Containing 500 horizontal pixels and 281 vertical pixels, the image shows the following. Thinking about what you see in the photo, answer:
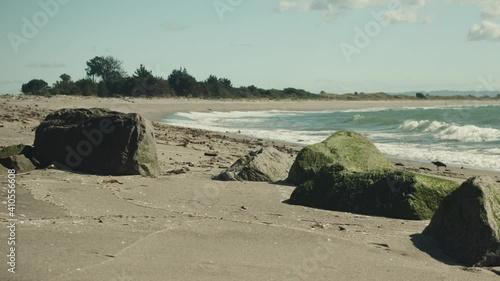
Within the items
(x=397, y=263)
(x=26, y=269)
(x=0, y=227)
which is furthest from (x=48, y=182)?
(x=397, y=263)

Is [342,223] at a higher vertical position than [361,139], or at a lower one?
lower

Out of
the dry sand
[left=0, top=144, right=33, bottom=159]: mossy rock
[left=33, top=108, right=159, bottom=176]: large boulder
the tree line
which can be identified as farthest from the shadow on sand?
the tree line

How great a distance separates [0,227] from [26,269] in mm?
1086

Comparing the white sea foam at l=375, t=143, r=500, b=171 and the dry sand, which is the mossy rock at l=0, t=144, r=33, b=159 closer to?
the dry sand

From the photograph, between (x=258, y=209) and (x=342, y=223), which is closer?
(x=342, y=223)

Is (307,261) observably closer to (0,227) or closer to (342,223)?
(342,223)

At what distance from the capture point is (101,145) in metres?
8.68

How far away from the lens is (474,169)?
41.8 ft

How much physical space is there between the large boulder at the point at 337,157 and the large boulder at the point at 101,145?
6.92 ft

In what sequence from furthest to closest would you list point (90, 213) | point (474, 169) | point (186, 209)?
point (474, 169) < point (186, 209) < point (90, 213)

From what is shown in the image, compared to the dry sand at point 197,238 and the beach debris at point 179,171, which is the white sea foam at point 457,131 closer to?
the beach debris at point 179,171

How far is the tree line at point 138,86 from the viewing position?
49.6 m

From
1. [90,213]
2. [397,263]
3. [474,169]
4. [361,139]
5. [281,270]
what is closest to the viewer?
[281,270]

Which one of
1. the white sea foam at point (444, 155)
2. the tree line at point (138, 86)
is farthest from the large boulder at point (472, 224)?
the tree line at point (138, 86)
